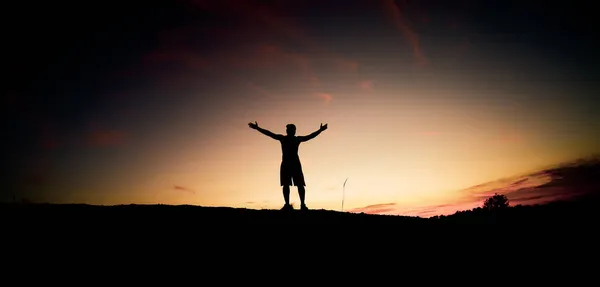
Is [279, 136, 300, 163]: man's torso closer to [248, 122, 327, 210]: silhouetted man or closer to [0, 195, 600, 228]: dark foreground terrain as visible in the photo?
[248, 122, 327, 210]: silhouetted man

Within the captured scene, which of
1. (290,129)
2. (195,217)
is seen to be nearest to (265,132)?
(290,129)

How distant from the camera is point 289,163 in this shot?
37.3 feet

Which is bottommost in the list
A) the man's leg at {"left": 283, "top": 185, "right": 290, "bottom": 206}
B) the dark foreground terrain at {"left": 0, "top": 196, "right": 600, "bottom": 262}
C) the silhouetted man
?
the dark foreground terrain at {"left": 0, "top": 196, "right": 600, "bottom": 262}

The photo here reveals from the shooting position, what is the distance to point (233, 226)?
8844mm

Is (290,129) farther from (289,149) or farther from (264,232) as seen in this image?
(264,232)

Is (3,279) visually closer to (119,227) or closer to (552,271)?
(119,227)

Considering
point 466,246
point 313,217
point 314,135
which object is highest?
point 314,135

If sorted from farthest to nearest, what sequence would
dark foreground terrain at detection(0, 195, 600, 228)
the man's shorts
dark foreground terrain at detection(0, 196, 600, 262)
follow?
the man's shorts < dark foreground terrain at detection(0, 195, 600, 228) < dark foreground terrain at detection(0, 196, 600, 262)

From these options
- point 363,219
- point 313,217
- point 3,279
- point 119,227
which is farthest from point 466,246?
point 3,279

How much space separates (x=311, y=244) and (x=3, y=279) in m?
5.19

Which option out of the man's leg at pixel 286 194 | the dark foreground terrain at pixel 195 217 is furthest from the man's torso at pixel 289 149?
the dark foreground terrain at pixel 195 217

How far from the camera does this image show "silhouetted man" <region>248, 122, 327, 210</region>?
446 inches

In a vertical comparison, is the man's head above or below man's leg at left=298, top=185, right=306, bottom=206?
above

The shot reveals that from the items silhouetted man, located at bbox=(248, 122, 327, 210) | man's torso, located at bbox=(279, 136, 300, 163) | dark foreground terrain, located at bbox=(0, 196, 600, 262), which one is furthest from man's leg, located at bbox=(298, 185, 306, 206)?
man's torso, located at bbox=(279, 136, 300, 163)
